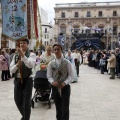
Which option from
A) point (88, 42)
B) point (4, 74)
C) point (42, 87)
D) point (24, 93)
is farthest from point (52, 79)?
point (88, 42)

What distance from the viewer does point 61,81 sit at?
206 inches

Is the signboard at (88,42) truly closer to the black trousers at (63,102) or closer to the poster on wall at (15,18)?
the poster on wall at (15,18)

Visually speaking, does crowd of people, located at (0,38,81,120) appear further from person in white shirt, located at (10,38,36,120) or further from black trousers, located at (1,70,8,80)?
black trousers, located at (1,70,8,80)

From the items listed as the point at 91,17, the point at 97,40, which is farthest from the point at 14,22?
the point at 91,17

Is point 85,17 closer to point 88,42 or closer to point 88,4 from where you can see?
point 88,4

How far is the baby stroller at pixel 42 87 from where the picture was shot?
771 centimetres

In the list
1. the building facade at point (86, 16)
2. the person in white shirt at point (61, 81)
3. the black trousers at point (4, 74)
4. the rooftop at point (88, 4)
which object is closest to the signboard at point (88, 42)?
the building facade at point (86, 16)

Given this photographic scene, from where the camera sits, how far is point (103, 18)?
61.5 m

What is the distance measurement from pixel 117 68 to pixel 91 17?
47.3 metres

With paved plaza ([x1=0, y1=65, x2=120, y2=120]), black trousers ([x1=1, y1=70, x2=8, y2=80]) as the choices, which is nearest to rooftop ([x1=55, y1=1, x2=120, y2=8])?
black trousers ([x1=1, y1=70, x2=8, y2=80])

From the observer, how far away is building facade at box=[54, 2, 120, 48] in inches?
2411

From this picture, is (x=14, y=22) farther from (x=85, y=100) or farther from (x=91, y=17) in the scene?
(x=91, y=17)

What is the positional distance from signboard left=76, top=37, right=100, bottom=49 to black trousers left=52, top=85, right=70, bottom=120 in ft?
136

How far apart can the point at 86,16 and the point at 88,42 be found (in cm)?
1721
